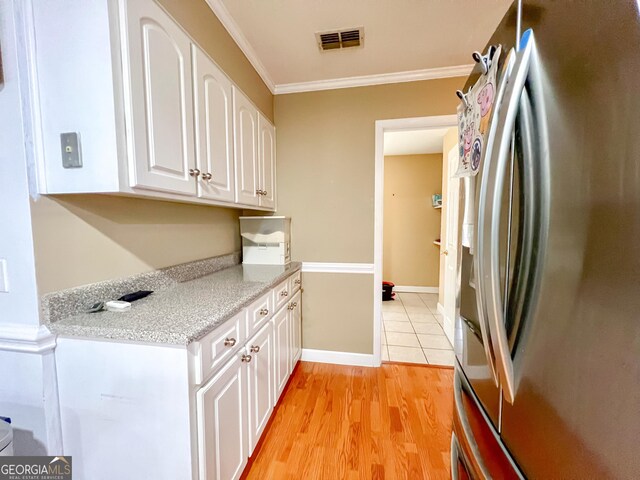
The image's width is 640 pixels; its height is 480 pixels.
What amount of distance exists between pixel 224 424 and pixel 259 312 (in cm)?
50

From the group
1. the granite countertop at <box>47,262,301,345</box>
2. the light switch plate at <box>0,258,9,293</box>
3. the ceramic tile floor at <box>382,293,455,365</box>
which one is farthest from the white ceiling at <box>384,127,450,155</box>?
the light switch plate at <box>0,258,9,293</box>

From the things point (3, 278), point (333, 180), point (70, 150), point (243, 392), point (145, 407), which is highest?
point (333, 180)

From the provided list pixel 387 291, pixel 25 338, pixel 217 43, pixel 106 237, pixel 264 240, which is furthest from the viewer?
pixel 387 291

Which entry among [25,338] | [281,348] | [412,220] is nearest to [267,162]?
[281,348]

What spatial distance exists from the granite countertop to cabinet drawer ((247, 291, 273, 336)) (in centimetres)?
5

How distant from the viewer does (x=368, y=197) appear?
7.59 feet

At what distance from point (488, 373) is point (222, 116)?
1.63 metres

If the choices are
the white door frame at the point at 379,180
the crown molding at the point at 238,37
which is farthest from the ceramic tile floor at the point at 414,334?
the crown molding at the point at 238,37

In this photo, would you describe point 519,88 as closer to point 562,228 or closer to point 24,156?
point 562,228

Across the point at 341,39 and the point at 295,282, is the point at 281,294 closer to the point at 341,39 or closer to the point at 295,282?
the point at 295,282

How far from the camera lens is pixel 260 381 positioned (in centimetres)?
145

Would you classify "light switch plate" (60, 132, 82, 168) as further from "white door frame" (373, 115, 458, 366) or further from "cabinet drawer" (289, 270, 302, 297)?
"white door frame" (373, 115, 458, 366)

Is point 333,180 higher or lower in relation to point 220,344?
higher
